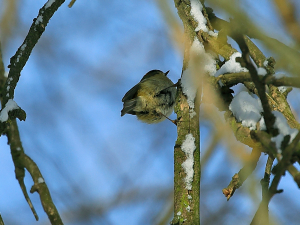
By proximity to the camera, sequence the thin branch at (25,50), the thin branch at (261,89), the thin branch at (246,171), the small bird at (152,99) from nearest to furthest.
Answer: the thin branch at (261,89) → the thin branch at (246,171) → the thin branch at (25,50) → the small bird at (152,99)

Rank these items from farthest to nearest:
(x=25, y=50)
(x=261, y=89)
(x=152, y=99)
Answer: (x=152, y=99)
(x=25, y=50)
(x=261, y=89)

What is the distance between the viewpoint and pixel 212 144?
16.4ft

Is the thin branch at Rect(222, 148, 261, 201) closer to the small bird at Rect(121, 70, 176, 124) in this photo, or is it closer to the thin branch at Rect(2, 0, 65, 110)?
the thin branch at Rect(2, 0, 65, 110)

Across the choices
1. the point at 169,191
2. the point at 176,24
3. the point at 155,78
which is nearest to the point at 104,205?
the point at 169,191

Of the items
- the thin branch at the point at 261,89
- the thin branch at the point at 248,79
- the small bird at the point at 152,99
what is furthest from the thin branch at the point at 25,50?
→ the thin branch at the point at 261,89

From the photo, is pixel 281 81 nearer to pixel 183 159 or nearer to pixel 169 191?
pixel 183 159

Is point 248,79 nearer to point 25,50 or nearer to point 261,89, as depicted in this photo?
point 261,89

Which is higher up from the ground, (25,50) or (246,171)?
(25,50)

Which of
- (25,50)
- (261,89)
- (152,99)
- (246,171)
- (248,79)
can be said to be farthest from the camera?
(152,99)

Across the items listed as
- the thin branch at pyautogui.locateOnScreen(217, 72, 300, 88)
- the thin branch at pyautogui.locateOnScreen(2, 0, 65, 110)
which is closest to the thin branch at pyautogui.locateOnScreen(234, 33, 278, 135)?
the thin branch at pyautogui.locateOnScreen(217, 72, 300, 88)

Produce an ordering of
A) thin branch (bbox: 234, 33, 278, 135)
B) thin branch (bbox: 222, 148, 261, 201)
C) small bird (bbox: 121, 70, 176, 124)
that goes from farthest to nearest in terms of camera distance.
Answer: small bird (bbox: 121, 70, 176, 124) → thin branch (bbox: 222, 148, 261, 201) → thin branch (bbox: 234, 33, 278, 135)

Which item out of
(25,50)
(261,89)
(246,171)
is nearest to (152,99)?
(25,50)

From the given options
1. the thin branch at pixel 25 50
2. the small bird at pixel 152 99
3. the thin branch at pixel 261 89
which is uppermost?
the small bird at pixel 152 99

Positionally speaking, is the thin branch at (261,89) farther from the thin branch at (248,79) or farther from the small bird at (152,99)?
the small bird at (152,99)
